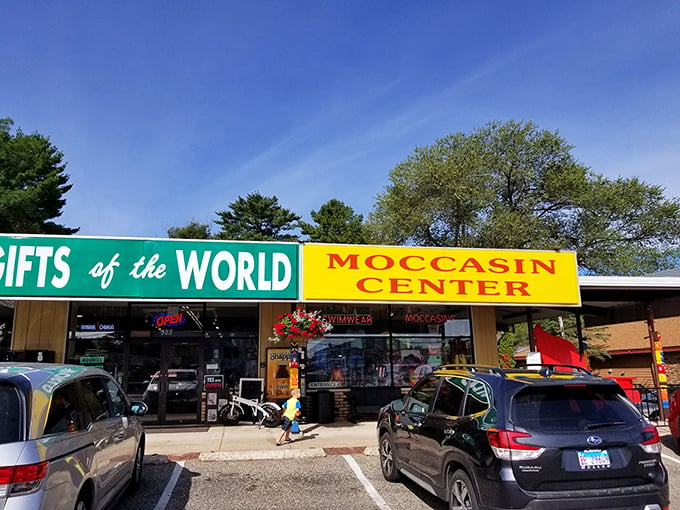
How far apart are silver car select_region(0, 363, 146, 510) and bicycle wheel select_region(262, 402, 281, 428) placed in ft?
21.8

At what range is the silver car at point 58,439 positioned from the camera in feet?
12.2

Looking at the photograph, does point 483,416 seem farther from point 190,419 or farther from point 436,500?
point 190,419

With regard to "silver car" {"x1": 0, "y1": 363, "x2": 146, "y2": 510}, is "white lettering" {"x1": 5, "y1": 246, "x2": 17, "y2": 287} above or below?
above

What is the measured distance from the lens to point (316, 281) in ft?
40.8

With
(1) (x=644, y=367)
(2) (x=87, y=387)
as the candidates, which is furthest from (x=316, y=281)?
(1) (x=644, y=367)

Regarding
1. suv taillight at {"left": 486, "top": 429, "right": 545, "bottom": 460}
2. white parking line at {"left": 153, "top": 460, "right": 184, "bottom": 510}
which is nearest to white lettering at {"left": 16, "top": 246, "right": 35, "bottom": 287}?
white parking line at {"left": 153, "top": 460, "right": 184, "bottom": 510}

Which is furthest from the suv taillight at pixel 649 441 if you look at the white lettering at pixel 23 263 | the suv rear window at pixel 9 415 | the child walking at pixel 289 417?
the white lettering at pixel 23 263

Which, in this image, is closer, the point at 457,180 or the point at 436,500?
the point at 436,500

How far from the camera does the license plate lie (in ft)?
14.9

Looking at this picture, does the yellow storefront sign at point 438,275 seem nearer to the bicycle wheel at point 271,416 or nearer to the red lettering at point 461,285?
the red lettering at point 461,285

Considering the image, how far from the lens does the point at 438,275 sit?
1307cm

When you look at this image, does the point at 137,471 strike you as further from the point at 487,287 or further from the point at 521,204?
the point at 521,204

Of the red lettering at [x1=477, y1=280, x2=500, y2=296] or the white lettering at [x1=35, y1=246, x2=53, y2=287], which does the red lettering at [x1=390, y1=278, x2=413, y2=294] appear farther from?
the white lettering at [x1=35, y1=246, x2=53, y2=287]

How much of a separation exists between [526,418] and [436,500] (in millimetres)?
2470
